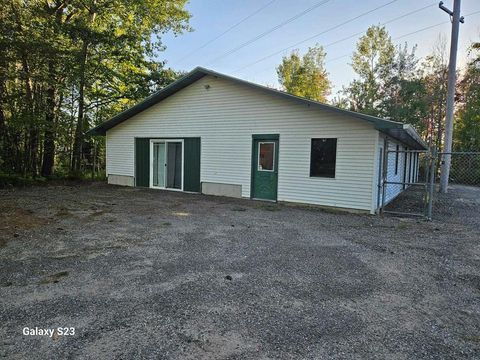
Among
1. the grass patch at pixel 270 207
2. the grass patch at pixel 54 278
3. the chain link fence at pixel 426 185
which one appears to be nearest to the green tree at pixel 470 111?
the chain link fence at pixel 426 185

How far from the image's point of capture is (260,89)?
9.11 meters

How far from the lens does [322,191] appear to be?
333 inches

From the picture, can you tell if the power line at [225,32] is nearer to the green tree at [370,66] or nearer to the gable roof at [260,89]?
the gable roof at [260,89]

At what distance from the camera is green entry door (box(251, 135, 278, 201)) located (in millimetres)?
9328

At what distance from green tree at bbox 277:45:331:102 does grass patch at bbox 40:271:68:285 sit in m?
29.0

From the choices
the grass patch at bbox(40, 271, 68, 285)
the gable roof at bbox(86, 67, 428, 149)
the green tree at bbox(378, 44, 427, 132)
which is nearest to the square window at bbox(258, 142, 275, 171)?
the gable roof at bbox(86, 67, 428, 149)

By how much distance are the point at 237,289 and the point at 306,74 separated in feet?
101

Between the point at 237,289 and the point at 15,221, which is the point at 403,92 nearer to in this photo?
the point at 237,289

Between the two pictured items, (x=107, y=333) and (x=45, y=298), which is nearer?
(x=107, y=333)

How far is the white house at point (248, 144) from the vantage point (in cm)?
793

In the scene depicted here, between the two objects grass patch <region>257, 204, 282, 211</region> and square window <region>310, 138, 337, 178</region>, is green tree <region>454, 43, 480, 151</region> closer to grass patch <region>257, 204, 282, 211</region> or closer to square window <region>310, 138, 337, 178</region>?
square window <region>310, 138, 337, 178</region>

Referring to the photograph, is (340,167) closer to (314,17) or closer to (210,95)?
(210,95)

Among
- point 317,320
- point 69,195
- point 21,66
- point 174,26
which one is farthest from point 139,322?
point 174,26

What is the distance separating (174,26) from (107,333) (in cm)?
2005
